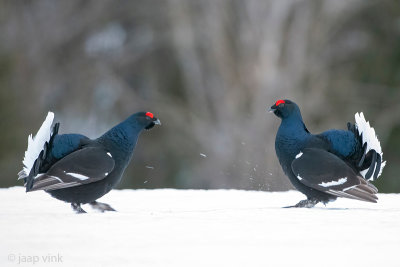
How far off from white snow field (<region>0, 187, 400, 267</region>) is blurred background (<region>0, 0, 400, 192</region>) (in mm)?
8597

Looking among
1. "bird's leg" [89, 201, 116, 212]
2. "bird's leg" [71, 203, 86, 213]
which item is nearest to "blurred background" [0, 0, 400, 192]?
"bird's leg" [89, 201, 116, 212]

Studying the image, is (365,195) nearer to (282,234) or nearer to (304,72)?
(282,234)

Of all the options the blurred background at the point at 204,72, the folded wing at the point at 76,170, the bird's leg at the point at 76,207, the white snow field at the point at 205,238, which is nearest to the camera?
the white snow field at the point at 205,238

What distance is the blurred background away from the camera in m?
15.1

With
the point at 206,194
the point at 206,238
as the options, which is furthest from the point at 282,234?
the point at 206,194

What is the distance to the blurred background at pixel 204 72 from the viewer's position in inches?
594

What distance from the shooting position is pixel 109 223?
4.02m

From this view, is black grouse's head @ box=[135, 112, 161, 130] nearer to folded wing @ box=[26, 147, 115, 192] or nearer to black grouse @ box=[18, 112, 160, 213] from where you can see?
black grouse @ box=[18, 112, 160, 213]

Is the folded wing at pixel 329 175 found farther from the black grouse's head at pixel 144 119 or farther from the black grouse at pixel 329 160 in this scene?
the black grouse's head at pixel 144 119

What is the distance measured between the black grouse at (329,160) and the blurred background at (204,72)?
7.36 meters

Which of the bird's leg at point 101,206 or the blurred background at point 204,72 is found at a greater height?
the bird's leg at point 101,206

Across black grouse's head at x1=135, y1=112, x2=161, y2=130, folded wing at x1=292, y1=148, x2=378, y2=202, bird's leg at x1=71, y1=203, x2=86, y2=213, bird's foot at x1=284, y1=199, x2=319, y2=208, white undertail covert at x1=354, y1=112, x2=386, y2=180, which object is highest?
white undertail covert at x1=354, y1=112, x2=386, y2=180

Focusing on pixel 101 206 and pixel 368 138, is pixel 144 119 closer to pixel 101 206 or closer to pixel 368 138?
pixel 101 206

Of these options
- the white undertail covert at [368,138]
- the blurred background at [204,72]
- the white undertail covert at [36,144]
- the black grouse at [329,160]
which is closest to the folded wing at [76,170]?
the white undertail covert at [36,144]
